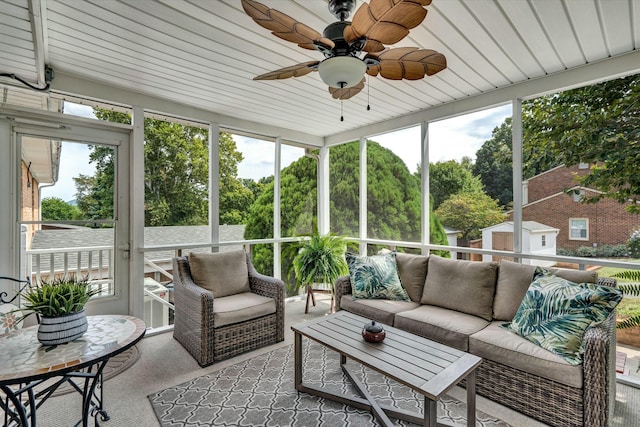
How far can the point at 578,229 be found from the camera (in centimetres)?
278

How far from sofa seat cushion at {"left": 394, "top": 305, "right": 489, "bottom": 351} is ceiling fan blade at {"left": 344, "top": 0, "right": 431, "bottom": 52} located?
2120 mm

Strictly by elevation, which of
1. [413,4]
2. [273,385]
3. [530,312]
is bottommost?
[273,385]

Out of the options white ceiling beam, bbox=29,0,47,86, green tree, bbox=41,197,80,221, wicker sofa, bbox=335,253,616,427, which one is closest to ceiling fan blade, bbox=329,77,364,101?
white ceiling beam, bbox=29,0,47,86

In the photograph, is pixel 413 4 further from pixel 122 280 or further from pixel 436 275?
pixel 122 280

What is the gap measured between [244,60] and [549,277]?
299 cm

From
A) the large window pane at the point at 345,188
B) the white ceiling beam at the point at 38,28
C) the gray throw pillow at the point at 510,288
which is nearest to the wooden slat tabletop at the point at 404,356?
the gray throw pillow at the point at 510,288

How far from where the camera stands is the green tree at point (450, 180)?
3.50m

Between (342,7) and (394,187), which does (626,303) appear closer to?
(394,187)

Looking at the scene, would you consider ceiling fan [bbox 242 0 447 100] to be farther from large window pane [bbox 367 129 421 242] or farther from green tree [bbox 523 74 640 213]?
large window pane [bbox 367 129 421 242]

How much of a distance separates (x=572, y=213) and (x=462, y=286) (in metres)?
1.24

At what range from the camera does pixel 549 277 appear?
232 cm

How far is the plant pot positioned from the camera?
1.64 metres

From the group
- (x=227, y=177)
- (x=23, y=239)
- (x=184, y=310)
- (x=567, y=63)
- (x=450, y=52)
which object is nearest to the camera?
(x=450, y=52)

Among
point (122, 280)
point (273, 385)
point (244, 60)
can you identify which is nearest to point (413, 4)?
point (244, 60)
